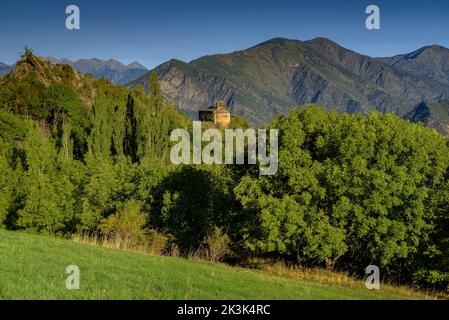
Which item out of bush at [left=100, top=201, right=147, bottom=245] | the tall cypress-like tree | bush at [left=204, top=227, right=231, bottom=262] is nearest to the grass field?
bush at [left=100, top=201, right=147, bottom=245]

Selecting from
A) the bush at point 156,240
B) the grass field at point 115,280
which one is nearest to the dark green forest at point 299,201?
the bush at point 156,240

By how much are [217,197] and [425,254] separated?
15163 millimetres

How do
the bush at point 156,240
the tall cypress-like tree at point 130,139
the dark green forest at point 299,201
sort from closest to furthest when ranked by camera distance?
the dark green forest at point 299,201 < the bush at point 156,240 < the tall cypress-like tree at point 130,139

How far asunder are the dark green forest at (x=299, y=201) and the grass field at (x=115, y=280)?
9925 millimetres

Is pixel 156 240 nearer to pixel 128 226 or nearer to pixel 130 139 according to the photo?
pixel 128 226

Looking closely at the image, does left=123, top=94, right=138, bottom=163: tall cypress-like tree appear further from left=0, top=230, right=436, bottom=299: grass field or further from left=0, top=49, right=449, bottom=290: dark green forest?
left=0, top=230, right=436, bottom=299: grass field

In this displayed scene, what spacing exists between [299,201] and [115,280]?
15704mm

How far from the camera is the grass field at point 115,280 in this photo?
11750 millimetres

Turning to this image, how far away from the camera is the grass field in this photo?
38.5 feet

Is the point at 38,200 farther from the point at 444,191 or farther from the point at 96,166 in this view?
the point at 444,191

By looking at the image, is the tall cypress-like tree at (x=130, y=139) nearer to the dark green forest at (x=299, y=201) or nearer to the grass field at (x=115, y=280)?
the dark green forest at (x=299, y=201)

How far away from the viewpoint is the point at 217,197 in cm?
3456

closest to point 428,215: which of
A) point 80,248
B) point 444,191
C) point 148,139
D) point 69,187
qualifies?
point 444,191

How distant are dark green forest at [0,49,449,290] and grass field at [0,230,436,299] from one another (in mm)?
9925
